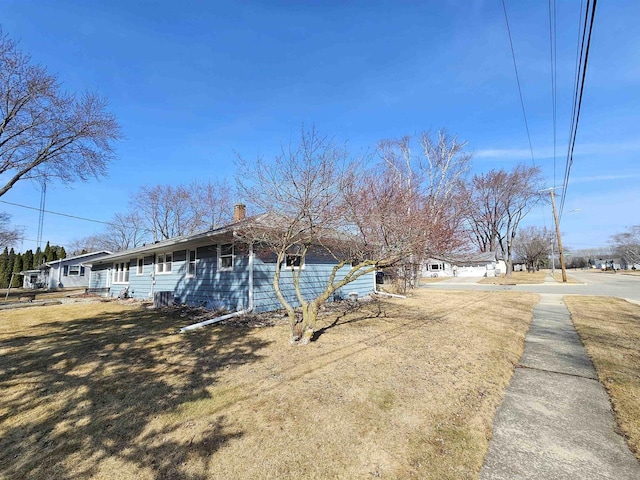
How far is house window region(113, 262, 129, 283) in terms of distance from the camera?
58.1 ft

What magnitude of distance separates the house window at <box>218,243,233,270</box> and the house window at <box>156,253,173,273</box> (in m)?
4.16

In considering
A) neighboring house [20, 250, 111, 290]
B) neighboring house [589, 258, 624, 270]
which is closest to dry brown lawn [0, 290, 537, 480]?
neighboring house [20, 250, 111, 290]

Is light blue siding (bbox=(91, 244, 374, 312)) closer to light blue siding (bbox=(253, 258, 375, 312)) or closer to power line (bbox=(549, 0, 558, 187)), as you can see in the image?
light blue siding (bbox=(253, 258, 375, 312))

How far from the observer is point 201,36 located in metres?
10.4

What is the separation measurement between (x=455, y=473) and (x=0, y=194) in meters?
16.6

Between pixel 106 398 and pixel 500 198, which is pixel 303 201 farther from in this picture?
pixel 500 198

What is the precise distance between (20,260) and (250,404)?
53.7 m

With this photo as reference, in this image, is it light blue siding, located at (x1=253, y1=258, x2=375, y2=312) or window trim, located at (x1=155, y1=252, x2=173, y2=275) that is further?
window trim, located at (x1=155, y1=252, x2=173, y2=275)

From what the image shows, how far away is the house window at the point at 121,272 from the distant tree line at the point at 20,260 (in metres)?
24.9

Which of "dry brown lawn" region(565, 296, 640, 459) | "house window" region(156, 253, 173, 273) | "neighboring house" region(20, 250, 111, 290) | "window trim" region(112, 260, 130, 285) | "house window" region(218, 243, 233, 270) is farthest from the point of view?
"neighboring house" region(20, 250, 111, 290)

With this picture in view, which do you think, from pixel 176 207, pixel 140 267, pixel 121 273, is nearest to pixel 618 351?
pixel 140 267

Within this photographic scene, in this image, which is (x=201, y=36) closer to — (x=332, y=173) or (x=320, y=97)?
(x=320, y=97)

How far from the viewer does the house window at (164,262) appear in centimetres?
1338

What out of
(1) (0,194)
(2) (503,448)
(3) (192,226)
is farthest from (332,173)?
(3) (192,226)
